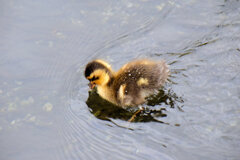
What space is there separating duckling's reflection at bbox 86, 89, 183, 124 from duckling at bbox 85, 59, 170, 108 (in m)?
0.08

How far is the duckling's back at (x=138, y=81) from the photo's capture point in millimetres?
3746

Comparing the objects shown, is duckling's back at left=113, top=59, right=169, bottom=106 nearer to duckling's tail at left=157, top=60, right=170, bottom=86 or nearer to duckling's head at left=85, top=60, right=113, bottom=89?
duckling's tail at left=157, top=60, right=170, bottom=86

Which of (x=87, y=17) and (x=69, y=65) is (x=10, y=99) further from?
(x=87, y=17)

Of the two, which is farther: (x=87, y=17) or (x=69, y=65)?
(x=87, y=17)

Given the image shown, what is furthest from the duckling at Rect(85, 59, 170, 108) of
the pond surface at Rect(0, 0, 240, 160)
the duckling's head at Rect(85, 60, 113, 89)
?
the pond surface at Rect(0, 0, 240, 160)

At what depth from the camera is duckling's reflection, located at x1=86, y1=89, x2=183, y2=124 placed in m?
3.69

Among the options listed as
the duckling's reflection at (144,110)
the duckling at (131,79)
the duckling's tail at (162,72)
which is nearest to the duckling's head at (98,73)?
the duckling at (131,79)

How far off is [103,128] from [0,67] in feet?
5.47

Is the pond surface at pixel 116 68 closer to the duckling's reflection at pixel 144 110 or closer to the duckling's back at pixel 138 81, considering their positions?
the duckling's reflection at pixel 144 110

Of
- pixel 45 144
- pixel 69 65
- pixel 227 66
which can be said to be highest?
pixel 227 66

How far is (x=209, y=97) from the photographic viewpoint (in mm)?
3686

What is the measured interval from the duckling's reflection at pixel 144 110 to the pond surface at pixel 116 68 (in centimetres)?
1

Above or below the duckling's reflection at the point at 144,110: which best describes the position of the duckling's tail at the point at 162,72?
above

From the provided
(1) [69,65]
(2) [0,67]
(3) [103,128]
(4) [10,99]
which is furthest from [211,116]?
(2) [0,67]
